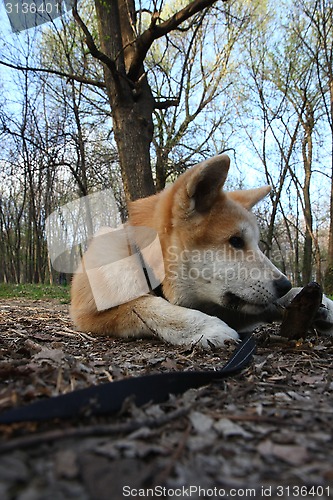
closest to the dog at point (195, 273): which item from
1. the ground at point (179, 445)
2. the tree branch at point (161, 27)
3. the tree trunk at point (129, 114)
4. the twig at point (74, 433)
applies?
the ground at point (179, 445)

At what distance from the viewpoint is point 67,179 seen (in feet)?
78.5

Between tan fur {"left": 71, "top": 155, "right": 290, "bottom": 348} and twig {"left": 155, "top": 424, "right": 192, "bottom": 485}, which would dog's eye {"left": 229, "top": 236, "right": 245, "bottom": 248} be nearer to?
tan fur {"left": 71, "top": 155, "right": 290, "bottom": 348}

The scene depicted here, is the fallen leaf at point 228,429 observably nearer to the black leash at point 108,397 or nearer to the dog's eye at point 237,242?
the black leash at point 108,397

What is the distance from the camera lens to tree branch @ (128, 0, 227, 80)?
6449 mm

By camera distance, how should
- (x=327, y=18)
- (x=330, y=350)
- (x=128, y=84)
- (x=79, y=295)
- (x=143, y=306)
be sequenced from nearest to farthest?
(x=330, y=350)
(x=143, y=306)
(x=79, y=295)
(x=128, y=84)
(x=327, y=18)

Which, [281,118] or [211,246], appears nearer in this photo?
[211,246]

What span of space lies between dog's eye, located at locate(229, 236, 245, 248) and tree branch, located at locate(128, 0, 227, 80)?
4.83 meters

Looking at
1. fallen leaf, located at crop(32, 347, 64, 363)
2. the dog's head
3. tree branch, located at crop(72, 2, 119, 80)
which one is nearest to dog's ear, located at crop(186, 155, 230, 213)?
the dog's head

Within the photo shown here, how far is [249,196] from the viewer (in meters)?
3.93

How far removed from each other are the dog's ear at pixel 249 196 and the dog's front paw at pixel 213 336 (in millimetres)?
1336

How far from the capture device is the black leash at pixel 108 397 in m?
1.02

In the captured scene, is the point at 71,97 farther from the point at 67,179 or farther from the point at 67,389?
the point at 67,389

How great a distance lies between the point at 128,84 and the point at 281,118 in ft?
44.2

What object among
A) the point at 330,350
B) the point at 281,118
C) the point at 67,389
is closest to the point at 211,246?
the point at 330,350
